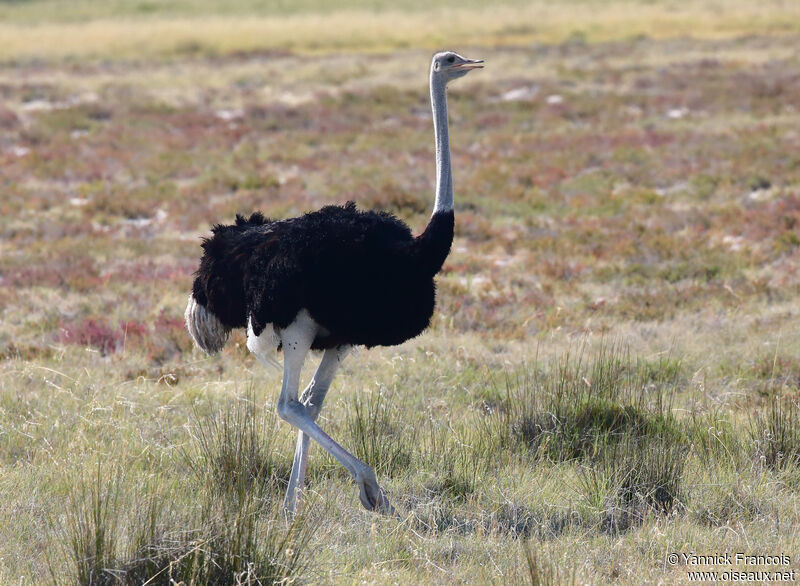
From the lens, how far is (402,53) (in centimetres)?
4681

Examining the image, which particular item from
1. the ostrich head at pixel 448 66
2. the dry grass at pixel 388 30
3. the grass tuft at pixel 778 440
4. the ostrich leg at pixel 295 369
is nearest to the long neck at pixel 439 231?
the ostrich head at pixel 448 66

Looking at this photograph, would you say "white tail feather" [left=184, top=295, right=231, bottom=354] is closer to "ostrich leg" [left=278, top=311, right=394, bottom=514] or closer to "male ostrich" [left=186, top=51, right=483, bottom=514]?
"male ostrich" [left=186, top=51, right=483, bottom=514]

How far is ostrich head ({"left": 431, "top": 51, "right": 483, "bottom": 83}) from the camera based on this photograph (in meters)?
5.84

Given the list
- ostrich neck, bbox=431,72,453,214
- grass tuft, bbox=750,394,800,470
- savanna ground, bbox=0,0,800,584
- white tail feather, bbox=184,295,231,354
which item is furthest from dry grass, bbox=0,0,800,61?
grass tuft, bbox=750,394,800,470

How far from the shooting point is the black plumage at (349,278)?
5.36 metres

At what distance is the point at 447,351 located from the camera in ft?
28.9

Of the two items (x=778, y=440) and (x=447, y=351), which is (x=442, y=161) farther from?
(x=447, y=351)

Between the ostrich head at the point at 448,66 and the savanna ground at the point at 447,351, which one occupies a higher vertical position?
the ostrich head at the point at 448,66

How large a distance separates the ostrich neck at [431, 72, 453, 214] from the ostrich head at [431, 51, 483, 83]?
3.8 inches

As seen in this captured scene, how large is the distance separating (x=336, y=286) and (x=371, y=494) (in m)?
1.08

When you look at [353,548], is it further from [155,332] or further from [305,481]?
[155,332]

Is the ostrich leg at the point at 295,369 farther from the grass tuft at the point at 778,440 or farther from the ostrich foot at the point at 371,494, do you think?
the grass tuft at the point at 778,440

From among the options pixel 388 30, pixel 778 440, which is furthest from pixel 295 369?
pixel 388 30

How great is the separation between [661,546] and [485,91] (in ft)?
86.1
